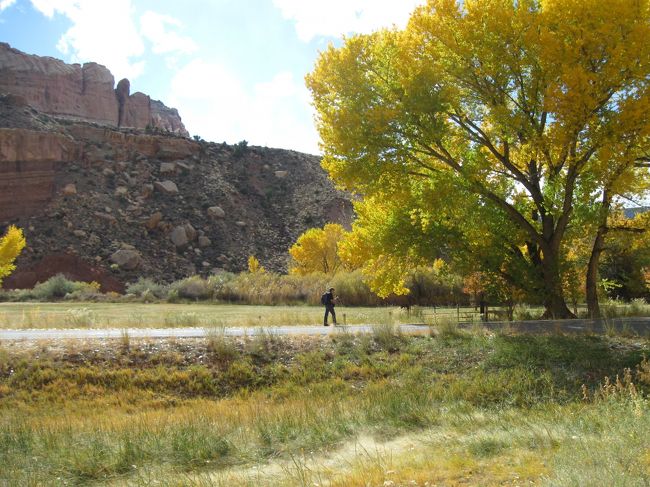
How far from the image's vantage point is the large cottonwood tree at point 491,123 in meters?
16.7

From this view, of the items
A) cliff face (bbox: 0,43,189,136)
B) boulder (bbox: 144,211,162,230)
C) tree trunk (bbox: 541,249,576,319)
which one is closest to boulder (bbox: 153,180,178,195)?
boulder (bbox: 144,211,162,230)

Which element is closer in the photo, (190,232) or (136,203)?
(190,232)

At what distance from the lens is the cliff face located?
12800 centimetres

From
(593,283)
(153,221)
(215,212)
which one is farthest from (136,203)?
(593,283)

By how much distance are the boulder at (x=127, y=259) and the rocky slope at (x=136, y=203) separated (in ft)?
0.35

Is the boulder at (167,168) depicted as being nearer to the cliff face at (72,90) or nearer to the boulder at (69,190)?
the boulder at (69,190)

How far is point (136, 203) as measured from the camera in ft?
236

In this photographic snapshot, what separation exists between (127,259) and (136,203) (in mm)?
11457

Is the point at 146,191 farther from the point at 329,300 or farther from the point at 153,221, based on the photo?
the point at 329,300

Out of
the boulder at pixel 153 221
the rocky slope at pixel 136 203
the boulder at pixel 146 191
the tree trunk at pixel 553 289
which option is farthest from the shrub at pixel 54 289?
the tree trunk at pixel 553 289

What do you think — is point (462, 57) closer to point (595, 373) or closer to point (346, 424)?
point (595, 373)

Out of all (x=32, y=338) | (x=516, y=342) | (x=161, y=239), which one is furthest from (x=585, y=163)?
(x=161, y=239)

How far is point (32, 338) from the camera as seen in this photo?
15664 millimetres

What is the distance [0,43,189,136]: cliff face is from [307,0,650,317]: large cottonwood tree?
4697 inches
